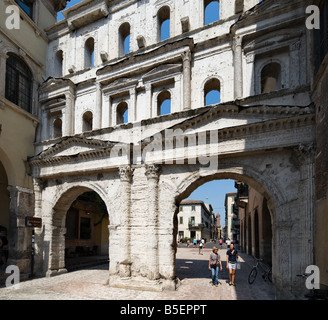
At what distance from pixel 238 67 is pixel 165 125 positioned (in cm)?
353

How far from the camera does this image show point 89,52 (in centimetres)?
1377

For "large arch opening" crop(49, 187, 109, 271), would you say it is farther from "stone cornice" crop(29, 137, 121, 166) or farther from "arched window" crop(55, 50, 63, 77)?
"arched window" crop(55, 50, 63, 77)

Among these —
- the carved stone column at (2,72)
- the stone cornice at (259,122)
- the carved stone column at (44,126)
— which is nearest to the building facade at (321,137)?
the stone cornice at (259,122)

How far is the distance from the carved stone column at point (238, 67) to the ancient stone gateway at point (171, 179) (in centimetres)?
96

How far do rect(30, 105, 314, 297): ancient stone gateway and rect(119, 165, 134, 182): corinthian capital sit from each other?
0.13 ft

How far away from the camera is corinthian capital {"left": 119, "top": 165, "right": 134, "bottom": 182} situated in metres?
10.2

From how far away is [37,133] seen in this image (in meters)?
13.3

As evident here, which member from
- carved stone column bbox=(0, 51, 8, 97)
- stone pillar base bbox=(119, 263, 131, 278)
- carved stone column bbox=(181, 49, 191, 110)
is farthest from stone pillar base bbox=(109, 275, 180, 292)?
carved stone column bbox=(0, 51, 8, 97)

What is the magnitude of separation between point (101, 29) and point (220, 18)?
617 cm

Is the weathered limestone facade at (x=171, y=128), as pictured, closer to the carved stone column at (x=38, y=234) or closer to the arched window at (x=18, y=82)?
the carved stone column at (x=38, y=234)

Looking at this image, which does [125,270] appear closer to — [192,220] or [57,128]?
[57,128]

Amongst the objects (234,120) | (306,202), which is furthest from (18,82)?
(306,202)
